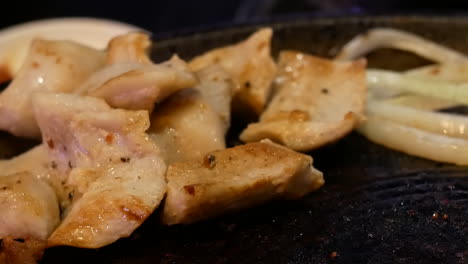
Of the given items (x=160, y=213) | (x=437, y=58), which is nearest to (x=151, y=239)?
(x=160, y=213)

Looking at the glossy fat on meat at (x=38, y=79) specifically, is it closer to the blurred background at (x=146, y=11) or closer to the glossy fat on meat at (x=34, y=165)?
the glossy fat on meat at (x=34, y=165)

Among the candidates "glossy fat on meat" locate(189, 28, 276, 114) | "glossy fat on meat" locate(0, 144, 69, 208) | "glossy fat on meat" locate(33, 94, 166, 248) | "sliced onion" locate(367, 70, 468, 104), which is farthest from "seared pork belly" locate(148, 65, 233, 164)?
"sliced onion" locate(367, 70, 468, 104)

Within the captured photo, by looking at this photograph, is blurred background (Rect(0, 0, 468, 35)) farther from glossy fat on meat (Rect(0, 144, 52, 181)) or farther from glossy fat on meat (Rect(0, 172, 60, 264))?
glossy fat on meat (Rect(0, 172, 60, 264))

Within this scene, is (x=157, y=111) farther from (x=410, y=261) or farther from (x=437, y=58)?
(x=437, y=58)

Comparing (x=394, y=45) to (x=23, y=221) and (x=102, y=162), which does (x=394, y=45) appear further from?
(x=23, y=221)

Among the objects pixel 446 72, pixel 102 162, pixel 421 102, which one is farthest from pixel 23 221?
pixel 446 72

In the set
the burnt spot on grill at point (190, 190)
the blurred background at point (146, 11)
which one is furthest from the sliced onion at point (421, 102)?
the blurred background at point (146, 11)
